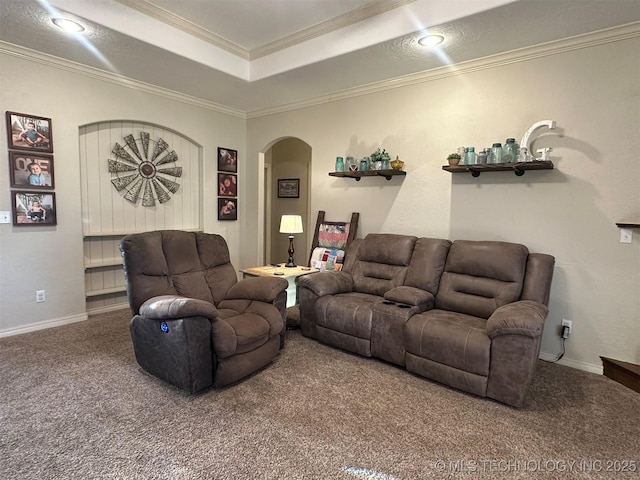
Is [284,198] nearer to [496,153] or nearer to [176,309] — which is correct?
[496,153]

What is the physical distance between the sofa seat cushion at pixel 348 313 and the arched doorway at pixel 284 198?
9.13 feet

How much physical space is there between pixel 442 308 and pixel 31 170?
13.3 feet

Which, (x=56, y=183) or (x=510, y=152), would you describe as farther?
(x=56, y=183)

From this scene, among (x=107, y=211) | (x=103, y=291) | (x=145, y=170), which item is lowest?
(x=103, y=291)

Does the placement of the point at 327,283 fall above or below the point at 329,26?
below

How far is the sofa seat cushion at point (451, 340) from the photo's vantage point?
2.38 metres

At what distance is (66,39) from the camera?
3090 mm

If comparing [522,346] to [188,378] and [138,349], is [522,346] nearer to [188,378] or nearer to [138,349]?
[188,378]

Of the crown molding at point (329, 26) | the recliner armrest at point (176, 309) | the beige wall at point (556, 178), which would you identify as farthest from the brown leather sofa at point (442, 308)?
the crown molding at point (329, 26)

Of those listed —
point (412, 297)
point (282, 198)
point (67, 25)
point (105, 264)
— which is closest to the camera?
point (67, 25)

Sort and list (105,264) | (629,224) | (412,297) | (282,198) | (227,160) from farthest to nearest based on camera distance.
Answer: (282,198) < (227,160) < (105,264) < (412,297) < (629,224)

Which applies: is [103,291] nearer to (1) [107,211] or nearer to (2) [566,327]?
(1) [107,211]

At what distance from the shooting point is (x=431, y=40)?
2963mm

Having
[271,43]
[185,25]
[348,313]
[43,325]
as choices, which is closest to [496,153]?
[348,313]
